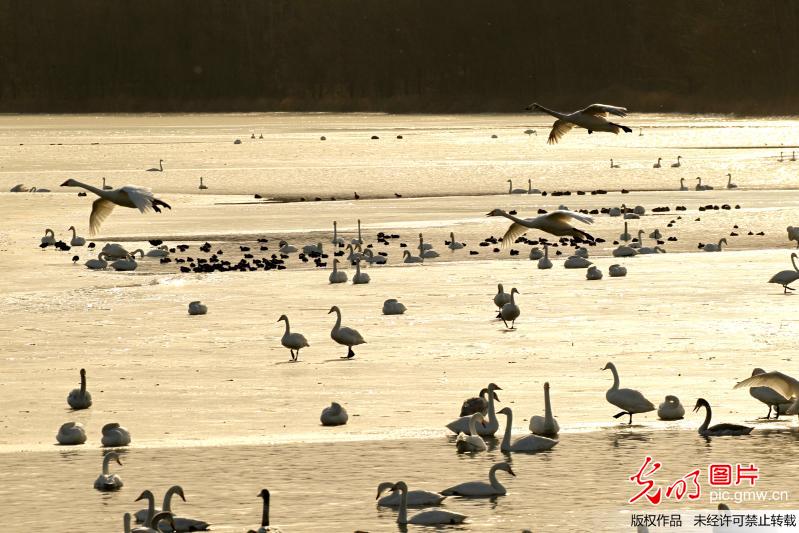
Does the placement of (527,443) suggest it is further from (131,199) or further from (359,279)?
(359,279)

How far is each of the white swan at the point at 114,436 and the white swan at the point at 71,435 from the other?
30 cm

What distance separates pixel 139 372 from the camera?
2277 centimetres

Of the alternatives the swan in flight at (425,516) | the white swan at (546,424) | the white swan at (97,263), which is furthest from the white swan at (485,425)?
the white swan at (97,263)

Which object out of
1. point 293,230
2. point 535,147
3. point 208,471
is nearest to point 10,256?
point 293,230

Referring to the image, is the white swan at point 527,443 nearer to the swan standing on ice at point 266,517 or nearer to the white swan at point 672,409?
the white swan at point 672,409

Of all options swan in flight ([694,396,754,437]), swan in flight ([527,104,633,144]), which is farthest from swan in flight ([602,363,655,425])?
swan in flight ([527,104,633,144])

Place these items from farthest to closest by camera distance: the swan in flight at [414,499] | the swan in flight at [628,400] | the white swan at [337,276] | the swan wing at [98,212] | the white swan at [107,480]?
the white swan at [337,276]
the swan wing at [98,212]
the swan in flight at [628,400]
the white swan at [107,480]
the swan in flight at [414,499]

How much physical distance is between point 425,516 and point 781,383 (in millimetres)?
5182

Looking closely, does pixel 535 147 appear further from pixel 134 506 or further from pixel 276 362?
pixel 134 506

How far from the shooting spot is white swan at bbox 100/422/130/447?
716 inches

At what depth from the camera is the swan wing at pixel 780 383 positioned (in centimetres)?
1800

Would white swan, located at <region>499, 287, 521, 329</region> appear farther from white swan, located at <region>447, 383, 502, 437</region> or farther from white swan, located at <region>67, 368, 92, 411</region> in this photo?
white swan, located at <region>67, 368, 92, 411</region>

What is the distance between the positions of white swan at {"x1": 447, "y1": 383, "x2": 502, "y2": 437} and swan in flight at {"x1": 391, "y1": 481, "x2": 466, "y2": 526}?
11.0 feet

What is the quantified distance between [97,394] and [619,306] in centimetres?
995
